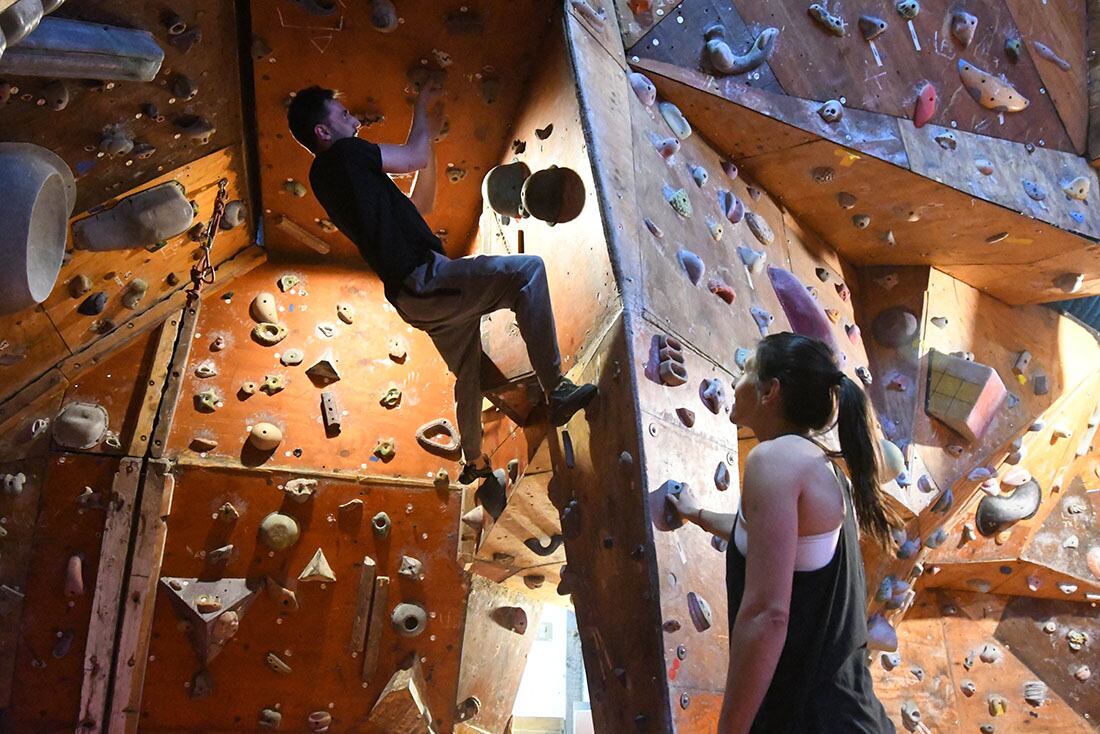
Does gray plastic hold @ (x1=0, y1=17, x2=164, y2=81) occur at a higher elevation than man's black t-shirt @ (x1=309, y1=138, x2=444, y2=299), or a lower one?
higher

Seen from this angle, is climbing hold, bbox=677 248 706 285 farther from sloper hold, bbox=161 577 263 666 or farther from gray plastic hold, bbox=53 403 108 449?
gray plastic hold, bbox=53 403 108 449

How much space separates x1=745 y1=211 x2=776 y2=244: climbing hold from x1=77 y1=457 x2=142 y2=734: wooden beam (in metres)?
2.60

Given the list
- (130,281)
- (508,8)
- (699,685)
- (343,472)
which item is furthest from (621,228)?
(130,281)

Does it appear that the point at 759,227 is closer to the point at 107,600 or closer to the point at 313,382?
the point at 313,382

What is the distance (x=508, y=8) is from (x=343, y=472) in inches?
78.0

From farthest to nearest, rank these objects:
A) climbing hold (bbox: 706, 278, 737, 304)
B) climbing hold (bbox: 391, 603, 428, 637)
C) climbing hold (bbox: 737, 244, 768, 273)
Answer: climbing hold (bbox: 391, 603, 428, 637) < climbing hold (bbox: 737, 244, 768, 273) < climbing hold (bbox: 706, 278, 737, 304)

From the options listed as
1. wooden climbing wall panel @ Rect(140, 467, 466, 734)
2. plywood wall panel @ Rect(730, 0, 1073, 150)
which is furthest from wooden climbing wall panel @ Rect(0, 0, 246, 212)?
plywood wall panel @ Rect(730, 0, 1073, 150)

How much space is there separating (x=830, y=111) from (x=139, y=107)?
2521 millimetres

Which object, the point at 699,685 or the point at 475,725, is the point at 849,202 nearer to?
the point at 699,685

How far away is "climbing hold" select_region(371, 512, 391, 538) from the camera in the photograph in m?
3.99

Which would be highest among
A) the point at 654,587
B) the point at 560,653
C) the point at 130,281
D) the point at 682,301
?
the point at 682,301

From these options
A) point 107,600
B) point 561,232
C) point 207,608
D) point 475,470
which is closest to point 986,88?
point 561,232

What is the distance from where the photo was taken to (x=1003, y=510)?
14.8 feet

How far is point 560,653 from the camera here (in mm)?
7602
